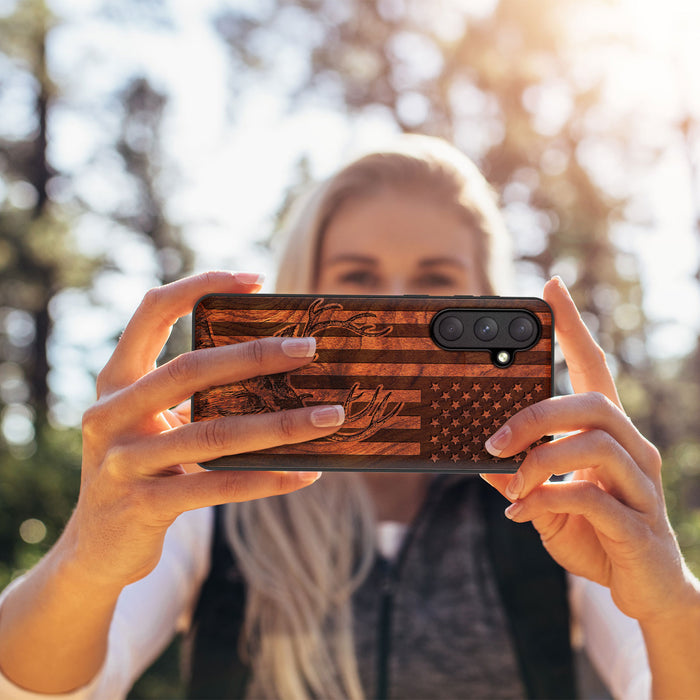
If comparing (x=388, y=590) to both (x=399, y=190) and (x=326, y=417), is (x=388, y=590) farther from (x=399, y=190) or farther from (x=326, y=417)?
(x=399, y=190)

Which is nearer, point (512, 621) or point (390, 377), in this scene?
point (390, 377)

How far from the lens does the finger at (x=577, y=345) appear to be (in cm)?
144

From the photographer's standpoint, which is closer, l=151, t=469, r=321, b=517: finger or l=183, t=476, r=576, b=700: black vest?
l=151, t=469, r=321, b=517: finger

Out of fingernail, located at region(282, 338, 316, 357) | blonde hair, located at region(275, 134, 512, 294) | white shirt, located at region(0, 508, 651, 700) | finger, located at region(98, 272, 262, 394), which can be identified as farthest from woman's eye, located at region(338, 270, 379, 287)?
fingernail, located at region(282, 338, 316, 357)

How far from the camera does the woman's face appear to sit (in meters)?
2.61

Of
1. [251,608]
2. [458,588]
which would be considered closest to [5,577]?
[251,608]

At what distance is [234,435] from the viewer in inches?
51.0

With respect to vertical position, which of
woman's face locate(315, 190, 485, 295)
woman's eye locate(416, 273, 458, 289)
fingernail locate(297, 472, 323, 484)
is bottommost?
fingernail locate(297, 472, 323, 484)

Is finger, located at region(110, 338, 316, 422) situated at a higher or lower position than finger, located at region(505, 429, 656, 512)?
higher

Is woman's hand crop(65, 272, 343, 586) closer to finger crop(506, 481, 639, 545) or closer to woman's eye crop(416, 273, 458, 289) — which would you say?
finger crop(506, 481, 639, 545)

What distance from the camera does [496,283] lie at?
9.80ft

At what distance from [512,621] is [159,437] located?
177 cm

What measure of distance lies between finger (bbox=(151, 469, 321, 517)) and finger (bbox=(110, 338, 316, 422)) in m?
0.18

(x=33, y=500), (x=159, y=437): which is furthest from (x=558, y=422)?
(x=33, y=500)
